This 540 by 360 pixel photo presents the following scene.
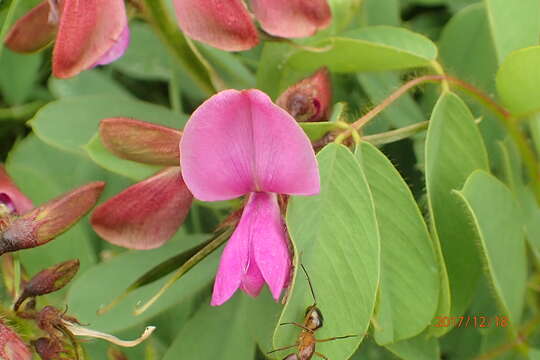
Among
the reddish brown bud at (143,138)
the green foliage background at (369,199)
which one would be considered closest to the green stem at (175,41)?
the green foliage background at (369,199)

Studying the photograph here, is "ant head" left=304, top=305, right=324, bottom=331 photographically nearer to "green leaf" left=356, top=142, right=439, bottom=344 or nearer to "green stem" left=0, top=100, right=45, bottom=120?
"green leaf" left=356, top=142, right=439, bottom=344

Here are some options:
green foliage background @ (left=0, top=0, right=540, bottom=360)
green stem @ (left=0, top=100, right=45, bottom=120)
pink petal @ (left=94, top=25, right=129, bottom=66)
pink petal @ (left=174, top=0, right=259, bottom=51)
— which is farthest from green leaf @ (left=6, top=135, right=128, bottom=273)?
pink petal @ (left=174, top=0, right=259, bottom=51)

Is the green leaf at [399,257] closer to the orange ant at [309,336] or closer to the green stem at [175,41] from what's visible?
the orange ant at [309,336]

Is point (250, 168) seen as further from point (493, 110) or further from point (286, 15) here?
point (493, 110)

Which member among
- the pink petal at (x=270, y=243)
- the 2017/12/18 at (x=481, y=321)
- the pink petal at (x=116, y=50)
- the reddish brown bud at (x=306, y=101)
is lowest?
the 2017/12/18 at (x=481, y=321)

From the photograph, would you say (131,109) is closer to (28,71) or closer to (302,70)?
(302,70)
